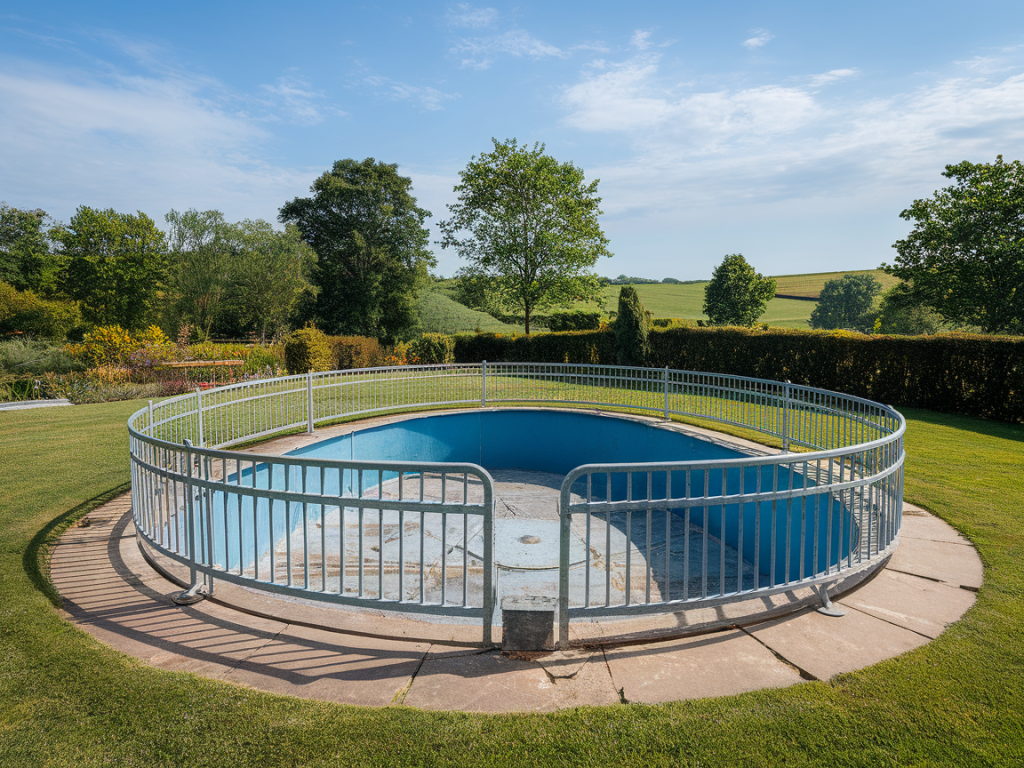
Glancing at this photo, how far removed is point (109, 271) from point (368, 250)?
1869cm

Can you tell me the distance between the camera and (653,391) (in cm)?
1203

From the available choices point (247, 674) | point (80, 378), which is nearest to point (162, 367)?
point (80, 378)

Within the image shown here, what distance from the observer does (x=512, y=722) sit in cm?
273

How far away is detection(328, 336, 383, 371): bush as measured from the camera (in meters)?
22.8

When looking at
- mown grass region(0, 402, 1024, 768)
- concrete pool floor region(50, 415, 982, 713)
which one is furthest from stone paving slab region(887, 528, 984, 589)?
mown grass region(0, 402, 1024, 768)

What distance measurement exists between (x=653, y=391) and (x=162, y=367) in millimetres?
14942

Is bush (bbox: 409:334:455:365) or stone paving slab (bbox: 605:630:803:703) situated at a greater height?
bush (bbox: 409:334:455:365)

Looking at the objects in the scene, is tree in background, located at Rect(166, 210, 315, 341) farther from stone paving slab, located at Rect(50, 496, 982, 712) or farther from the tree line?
stone paving slab, located at Rect(50, 496, 982, 712)

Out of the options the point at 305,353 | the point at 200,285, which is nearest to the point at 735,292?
the point at 200,285

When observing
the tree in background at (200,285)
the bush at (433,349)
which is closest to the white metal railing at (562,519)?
the bush at (433,349)

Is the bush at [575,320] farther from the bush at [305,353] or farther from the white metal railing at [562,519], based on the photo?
the white metal railing at [562,519]

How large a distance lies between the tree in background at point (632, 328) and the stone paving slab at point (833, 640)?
679 inches

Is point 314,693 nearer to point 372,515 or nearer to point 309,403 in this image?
point 372,515

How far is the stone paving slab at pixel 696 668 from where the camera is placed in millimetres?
3010
